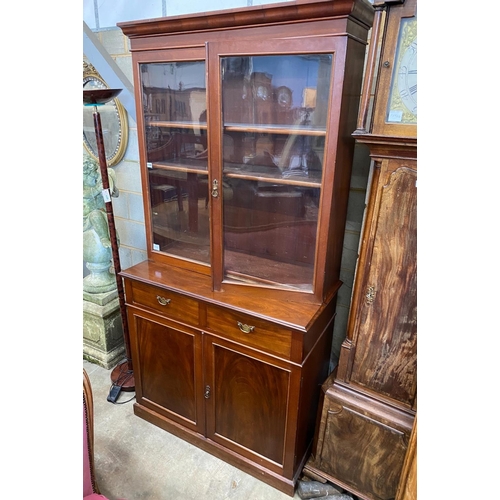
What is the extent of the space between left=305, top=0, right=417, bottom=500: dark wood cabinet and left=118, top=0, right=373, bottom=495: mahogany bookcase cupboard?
5.0 inches

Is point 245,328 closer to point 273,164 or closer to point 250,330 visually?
point 250,330

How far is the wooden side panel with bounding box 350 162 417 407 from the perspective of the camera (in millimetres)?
1209

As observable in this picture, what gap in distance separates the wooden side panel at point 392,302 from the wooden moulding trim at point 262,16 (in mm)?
527

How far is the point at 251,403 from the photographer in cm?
162

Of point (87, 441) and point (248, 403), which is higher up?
point (87, 441)

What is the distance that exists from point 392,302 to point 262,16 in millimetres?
1069

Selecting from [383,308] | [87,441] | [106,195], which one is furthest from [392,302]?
[106,195]

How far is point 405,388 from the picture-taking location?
1390 mm

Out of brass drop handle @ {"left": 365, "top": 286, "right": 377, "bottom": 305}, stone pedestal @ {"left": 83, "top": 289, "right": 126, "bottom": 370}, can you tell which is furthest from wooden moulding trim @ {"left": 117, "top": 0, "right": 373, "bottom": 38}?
stone pedestal @ {"left": 83, "top": 289, "right": 126, "bottom": 370}

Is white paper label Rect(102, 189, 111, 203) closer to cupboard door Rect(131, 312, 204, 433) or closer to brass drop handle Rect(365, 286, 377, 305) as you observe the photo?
cupboard door Rect(131, 312, 204, 433)
